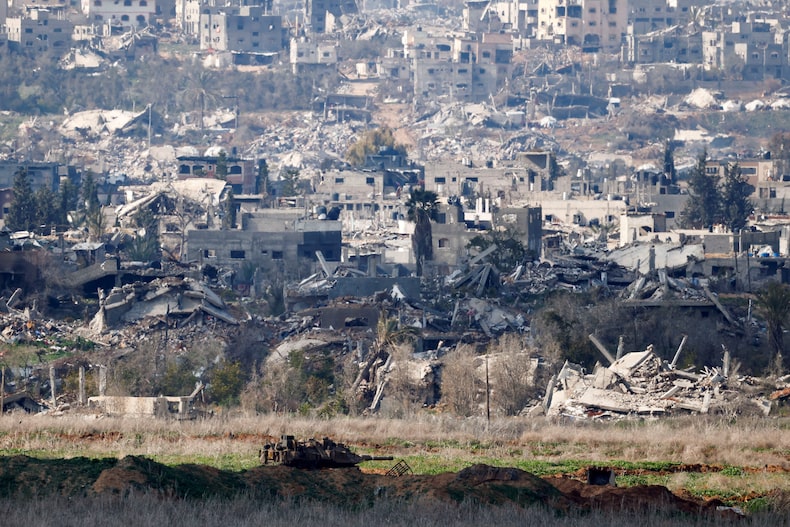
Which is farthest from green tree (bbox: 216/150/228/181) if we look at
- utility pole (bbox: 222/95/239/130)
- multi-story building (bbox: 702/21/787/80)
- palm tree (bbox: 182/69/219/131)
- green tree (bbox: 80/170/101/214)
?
multi-story building (bbox: 702/21/787/80)

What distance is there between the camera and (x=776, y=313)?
163 ft

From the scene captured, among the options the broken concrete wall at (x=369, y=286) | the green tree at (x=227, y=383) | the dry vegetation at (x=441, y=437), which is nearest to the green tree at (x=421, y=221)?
the broken concrete wall at (x=369, y=286)

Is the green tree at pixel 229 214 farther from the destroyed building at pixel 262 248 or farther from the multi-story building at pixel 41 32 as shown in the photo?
the multi-story building at pixel 41 32

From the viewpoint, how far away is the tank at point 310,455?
28.4 m

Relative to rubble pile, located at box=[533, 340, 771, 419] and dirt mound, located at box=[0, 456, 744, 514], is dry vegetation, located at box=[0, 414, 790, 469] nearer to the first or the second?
rubble pile, located at box=[533, 340, 771, 419]

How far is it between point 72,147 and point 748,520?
104938 mm

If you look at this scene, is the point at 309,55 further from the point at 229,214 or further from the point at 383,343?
the point at 383,343

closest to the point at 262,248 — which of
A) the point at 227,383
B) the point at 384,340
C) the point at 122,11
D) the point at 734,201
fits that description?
the point at 384,340

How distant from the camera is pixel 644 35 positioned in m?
157

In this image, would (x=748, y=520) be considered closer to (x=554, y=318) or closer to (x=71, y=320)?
(x=554, y=318)

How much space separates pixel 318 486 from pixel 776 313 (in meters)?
25.9

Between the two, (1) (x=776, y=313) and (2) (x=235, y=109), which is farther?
(2) (x=235, y=109)

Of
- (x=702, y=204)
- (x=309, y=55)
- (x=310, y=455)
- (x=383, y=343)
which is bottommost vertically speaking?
(x=702, y=204)

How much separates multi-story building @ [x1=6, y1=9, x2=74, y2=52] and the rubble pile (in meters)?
108
